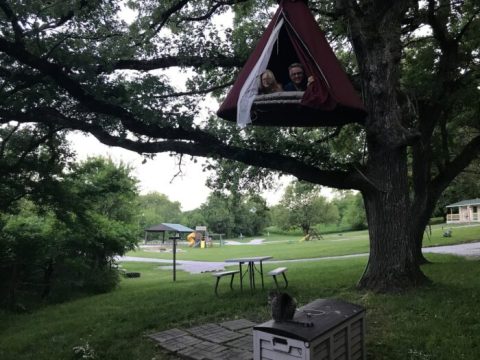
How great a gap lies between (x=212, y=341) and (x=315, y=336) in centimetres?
279

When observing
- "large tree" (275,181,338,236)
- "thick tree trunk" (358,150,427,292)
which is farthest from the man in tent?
"large tree" (275,181,338,236)

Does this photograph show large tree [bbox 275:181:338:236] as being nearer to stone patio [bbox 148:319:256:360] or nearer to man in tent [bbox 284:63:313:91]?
stone patio [bbox 148:319:256:360]

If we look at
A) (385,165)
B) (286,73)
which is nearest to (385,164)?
(385,165)

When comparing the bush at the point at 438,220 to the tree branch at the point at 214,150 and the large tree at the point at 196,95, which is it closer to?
the large tree at the point at 196,95

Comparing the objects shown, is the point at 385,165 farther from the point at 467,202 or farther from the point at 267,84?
the point at 467,202

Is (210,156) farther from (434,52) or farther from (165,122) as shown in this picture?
(434,52)

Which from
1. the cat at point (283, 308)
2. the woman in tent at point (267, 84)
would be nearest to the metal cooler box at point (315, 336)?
the cat at point (283, 308)

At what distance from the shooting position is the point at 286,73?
5.73 metres

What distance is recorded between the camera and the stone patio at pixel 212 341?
5.70 metres

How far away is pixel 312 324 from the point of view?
418 centimetres

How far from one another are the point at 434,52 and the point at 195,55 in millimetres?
7211

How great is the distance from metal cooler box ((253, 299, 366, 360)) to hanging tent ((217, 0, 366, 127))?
2272mm

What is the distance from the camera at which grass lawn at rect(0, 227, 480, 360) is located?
18.9ft

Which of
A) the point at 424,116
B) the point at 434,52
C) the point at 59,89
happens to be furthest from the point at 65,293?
the point at 434,52
